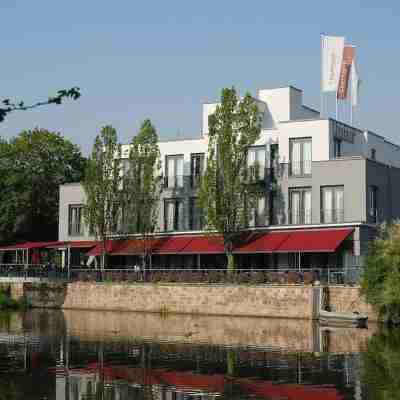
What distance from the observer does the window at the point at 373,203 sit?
166 feet

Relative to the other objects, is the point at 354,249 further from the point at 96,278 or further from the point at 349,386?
the point at 349,386

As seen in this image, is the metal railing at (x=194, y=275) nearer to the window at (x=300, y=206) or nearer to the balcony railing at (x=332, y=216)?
the balcony railing at (x=332, y=216)

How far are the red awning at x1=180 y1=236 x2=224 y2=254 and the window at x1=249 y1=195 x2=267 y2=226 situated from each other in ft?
8.55

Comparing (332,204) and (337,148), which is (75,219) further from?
(332,204)

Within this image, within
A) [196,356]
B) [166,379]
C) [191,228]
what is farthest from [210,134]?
[166,379]

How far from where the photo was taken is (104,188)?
57.8 metres

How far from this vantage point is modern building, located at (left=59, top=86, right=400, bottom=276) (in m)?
49.9

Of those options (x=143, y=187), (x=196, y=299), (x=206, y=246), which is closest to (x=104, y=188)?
(x=143, y=187)

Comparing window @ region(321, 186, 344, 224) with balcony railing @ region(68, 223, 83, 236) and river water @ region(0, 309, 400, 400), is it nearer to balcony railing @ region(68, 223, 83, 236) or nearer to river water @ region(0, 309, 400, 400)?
river water @ region(0, 309, 400, 400)

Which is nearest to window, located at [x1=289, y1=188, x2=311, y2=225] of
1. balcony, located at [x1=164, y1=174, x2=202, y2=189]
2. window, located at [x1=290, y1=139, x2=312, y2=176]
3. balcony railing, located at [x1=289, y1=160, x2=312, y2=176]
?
balcony railing, located at [x1=289, y1=160, x2=312, y2=176]

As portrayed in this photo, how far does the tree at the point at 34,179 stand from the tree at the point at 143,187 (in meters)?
17.6

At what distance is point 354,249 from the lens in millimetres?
49188

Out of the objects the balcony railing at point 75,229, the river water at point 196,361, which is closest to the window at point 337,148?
the river water at point 196,361

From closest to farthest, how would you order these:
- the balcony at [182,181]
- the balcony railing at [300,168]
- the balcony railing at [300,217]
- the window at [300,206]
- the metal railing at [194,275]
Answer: the metal railing at [194,275] → the balcony railing at [300,217] → the window at [300,206] → the balcony railing at [300,168] → the balcony at [182,181]
